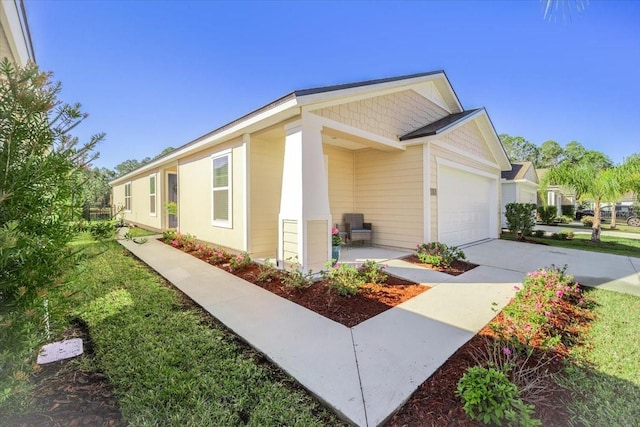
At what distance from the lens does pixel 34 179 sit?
165 centimetres

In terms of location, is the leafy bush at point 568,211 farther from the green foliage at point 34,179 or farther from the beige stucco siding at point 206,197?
the green foliage at point 34,179

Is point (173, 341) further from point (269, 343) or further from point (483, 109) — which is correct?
point (483, 109)

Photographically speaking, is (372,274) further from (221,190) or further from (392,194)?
(221,190)

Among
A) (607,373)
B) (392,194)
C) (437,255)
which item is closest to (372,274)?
(437,255)

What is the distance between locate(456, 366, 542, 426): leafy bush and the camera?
196cm

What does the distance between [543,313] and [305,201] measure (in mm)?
4060

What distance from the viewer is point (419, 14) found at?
7305 millimetres

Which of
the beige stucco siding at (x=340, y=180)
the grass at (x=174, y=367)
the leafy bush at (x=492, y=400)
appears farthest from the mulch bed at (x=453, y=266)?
the grass at (x=174, y=367)

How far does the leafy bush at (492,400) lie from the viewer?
1.96 metres

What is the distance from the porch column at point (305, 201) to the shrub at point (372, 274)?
853mm

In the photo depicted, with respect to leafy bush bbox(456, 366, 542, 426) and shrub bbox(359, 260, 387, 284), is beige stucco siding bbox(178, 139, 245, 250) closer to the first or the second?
shrub bbox(359, 260, 387, 284)

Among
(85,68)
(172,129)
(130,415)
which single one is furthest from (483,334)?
(172,129)

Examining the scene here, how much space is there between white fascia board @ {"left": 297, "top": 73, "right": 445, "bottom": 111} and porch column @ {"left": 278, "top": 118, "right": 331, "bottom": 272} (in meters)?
0.41

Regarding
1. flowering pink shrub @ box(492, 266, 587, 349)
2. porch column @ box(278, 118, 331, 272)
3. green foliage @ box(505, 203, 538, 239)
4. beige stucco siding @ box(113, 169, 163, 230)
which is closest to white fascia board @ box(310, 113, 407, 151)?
porch column @ box(278, 118, 331, 272)
